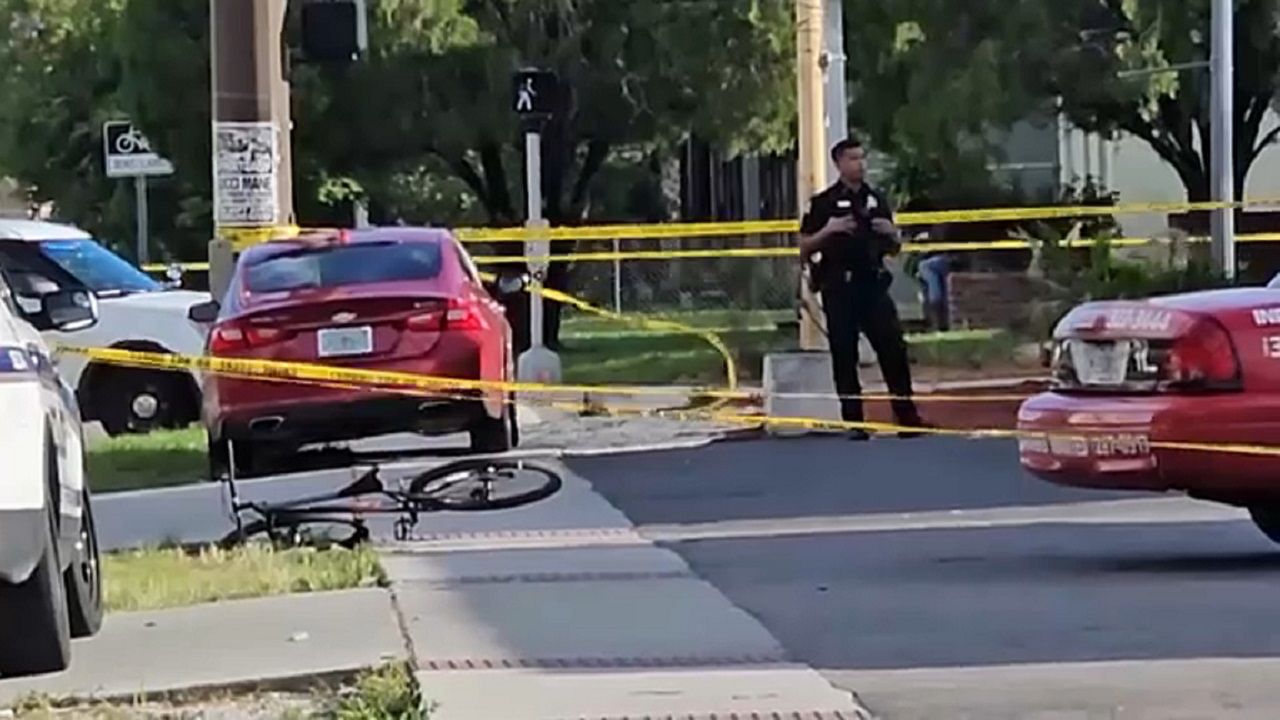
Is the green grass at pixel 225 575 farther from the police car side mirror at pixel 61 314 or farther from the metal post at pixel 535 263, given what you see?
the metal post at pixel 535 263

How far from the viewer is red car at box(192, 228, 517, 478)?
1459cm

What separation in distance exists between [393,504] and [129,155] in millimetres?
16409

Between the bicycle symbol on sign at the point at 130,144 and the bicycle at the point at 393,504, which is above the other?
the bicycle symbol on sign at the point at 130,144

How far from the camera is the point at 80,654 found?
9758mm

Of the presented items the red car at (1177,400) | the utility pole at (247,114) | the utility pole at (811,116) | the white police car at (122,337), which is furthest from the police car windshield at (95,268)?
the red car at (1177,400)

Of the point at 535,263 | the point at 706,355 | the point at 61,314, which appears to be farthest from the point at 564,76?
the point at 61,314

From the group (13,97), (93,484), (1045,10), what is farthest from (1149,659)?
(13,97)

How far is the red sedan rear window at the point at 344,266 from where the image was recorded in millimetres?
15609

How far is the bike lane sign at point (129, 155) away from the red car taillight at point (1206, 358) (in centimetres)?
1845

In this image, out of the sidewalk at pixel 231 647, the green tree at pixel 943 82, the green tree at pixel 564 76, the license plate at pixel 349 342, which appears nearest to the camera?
the sidewalk at pixel 231 647

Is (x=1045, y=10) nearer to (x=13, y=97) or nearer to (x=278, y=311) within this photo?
(x=278, y=311)

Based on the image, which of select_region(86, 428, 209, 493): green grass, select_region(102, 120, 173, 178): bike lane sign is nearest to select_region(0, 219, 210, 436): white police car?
select_region(86, 428, 209, 493): green grass

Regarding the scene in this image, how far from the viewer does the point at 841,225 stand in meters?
16.8

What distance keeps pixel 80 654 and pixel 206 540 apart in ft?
11.3
